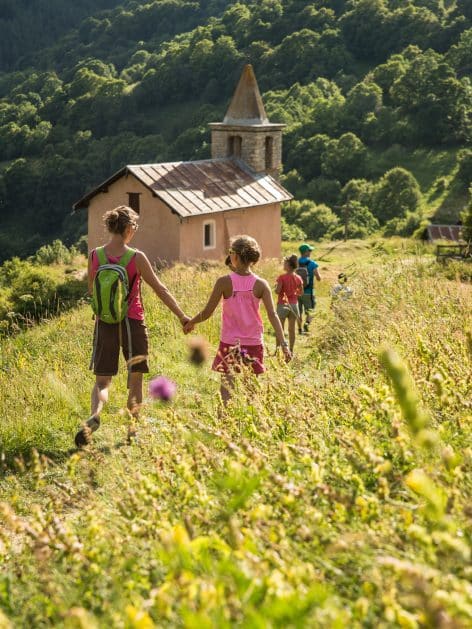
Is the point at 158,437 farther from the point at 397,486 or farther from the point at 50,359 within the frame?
the point at 50,359

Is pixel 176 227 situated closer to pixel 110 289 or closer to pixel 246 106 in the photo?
pixel 246 106

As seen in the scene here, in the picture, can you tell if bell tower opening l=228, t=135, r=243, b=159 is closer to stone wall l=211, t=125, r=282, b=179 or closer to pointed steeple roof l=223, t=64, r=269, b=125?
stone wall l=211, t=125, r=282, b=179

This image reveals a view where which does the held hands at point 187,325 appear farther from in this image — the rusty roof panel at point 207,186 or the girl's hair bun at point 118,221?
the rusty roof panel at point 207,186

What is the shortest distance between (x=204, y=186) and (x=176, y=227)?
9.95 ft

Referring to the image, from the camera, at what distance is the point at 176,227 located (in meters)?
29.5

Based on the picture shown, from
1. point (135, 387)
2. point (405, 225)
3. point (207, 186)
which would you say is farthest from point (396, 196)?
point (135, 387)

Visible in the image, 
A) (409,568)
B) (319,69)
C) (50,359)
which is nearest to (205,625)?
(409,568)

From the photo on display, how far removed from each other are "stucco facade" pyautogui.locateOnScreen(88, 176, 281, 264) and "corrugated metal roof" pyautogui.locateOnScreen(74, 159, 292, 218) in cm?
36

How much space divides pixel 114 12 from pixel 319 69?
62.8 metres

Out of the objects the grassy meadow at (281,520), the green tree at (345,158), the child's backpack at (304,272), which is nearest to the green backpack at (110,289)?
the grassy meadow at (281,520)

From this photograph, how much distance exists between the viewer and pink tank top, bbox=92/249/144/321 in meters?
5.59

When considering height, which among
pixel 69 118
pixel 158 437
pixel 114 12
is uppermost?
pixel 114 12

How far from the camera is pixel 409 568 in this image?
1.63m

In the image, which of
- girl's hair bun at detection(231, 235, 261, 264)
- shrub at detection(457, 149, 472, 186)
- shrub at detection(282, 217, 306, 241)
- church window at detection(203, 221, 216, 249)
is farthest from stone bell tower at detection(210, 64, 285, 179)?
shrub at detection(457, 149, 472, 186)
